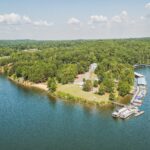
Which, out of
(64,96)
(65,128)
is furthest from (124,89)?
(65,128)

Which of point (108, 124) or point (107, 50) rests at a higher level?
point (107, 50)

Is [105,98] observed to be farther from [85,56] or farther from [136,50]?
[136,50]

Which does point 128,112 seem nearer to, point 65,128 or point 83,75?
point 65,128

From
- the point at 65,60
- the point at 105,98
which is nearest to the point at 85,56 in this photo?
the point at 65,60

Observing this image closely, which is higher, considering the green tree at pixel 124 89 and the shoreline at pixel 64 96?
the green tree at pixel 124 89

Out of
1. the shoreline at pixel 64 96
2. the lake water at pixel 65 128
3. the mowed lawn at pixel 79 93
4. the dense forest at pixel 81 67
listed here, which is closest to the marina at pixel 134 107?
the lake water at pixel 65 128

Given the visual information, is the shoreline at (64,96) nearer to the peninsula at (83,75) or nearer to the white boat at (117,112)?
the peninsula at (83,75)
